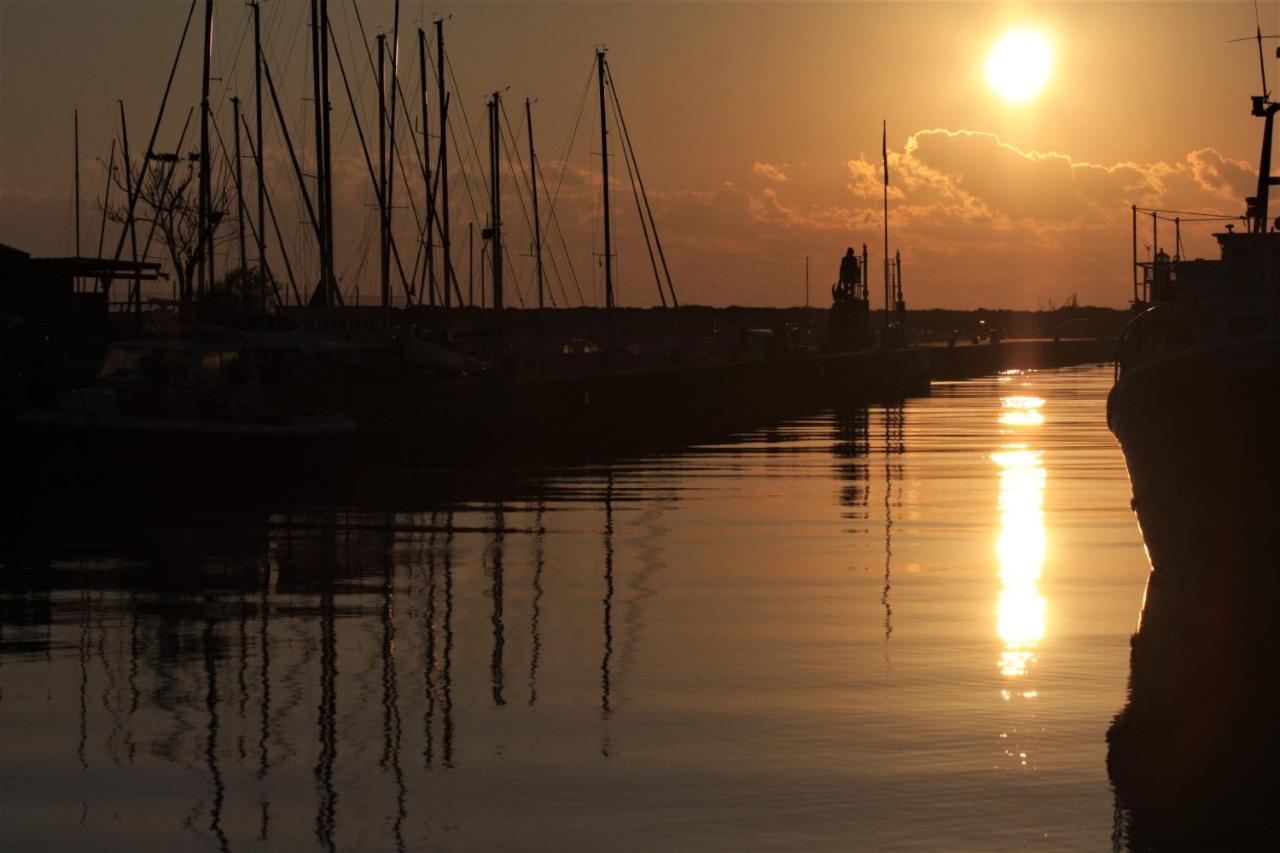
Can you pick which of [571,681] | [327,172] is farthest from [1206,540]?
[327,172]

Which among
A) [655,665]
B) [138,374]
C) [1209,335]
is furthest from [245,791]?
[138,374]

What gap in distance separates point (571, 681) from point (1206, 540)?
7.54 m

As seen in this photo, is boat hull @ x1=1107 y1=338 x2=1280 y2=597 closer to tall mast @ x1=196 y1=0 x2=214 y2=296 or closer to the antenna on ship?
the antenna on ship

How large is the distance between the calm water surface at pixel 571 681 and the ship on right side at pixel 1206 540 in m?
0.35

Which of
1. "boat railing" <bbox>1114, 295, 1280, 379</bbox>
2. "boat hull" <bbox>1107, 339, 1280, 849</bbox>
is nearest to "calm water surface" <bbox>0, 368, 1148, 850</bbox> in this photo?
"boat hull" <bbox>1107, 339, 1280, 849</bbox>

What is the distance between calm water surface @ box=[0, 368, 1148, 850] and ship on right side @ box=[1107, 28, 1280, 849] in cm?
35

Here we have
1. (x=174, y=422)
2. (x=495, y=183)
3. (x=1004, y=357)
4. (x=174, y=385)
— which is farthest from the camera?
(x=1004, y=357)

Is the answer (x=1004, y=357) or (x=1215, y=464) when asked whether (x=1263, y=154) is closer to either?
(x=1215, y=464)

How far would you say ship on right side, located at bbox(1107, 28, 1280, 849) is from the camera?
9945mm

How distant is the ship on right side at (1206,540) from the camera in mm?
9945

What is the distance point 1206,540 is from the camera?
684 inches

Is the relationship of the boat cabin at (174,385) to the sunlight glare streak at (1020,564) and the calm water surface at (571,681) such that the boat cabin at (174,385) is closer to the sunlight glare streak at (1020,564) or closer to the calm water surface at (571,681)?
the calm water surface at (571,681)

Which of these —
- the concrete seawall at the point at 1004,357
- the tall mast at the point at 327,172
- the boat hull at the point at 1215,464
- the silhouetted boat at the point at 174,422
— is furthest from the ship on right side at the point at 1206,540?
the concrete seawall at the point at 1004,357

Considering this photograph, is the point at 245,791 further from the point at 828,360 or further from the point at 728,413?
the point at 828,360
